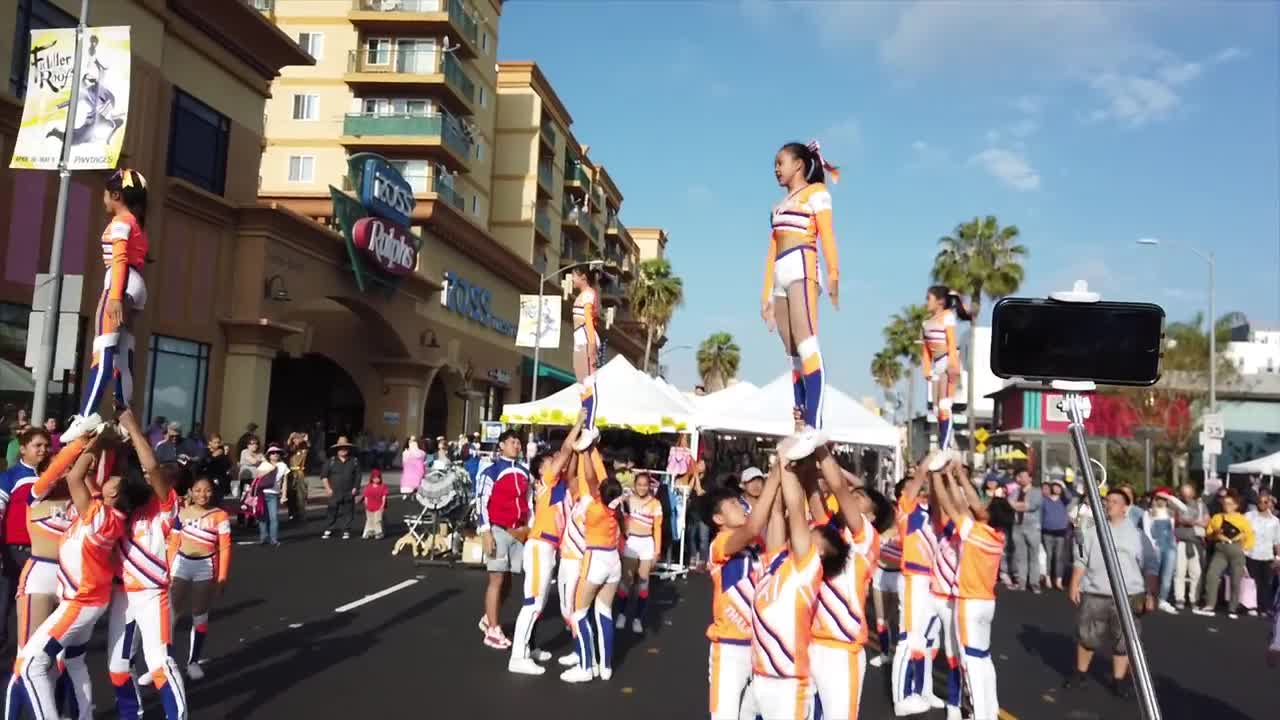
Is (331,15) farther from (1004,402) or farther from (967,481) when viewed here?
(1004,402)

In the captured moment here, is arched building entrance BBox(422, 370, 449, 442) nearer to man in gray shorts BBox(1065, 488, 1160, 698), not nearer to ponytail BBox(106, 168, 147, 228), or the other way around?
man in gray shorts BBox(1065, 488, 1160, 698)

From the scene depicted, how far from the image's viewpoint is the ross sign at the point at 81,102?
466 inches

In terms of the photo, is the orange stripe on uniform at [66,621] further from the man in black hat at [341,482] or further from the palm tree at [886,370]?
the palm tree at [886,370]

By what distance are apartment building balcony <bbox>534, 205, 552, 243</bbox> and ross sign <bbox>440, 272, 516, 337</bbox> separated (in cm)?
643

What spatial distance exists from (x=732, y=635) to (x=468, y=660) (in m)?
4.51

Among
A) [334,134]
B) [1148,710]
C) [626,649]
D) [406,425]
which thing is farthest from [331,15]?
[1148,710]

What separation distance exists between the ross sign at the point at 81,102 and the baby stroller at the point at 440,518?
6.82 m

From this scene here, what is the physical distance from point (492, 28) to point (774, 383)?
3130cm

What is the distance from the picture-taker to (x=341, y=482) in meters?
18.2

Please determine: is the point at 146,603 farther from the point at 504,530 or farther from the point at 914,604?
the point at 914,604

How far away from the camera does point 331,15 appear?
119 feet

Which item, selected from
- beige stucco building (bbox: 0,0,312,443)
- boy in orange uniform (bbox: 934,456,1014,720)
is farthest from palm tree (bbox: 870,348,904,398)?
boy in orange uniform (bbox: 934,456,1014,720)

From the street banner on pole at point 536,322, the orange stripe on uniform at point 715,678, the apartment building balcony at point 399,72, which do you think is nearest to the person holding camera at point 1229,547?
the orange stripe on uniform at point 715,678

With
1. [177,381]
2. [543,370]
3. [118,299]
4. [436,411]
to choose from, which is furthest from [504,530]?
[543,370]
